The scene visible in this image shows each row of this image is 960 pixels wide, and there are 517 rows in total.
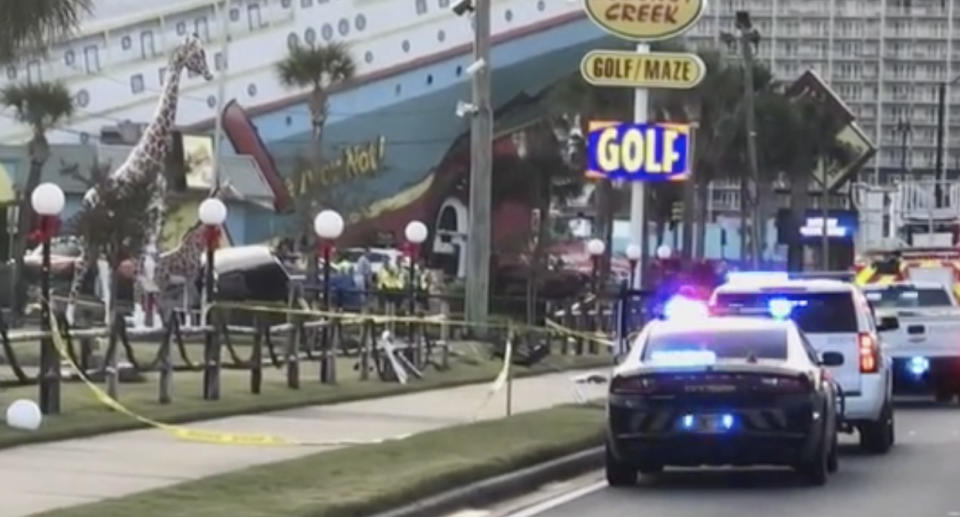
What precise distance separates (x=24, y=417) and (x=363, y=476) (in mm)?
4355

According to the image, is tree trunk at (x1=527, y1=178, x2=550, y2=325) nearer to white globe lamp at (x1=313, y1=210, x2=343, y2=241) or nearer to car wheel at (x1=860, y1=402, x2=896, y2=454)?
white globe lamp at (x1=313, y1=210, x2=343, y2=241)

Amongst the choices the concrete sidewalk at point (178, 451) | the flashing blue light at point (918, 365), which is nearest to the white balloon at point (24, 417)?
the concrete sidewalk at point (178, 451)

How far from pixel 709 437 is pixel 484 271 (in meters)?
23.0

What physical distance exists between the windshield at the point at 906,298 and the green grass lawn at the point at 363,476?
36.2 feet

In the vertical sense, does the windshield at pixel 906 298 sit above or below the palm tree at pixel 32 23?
below

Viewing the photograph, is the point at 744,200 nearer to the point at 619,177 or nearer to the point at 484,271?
the point at 484,271

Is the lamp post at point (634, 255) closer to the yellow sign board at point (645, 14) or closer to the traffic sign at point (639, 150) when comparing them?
the yellow sign board at point (645, 14)

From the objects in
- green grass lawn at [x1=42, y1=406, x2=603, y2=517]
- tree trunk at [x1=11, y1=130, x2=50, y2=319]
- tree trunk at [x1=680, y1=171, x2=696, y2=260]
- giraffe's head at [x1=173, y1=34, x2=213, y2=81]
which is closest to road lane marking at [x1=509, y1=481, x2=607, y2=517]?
green grass lawn at [x1=42, y1=406, x2=603, y2=517]

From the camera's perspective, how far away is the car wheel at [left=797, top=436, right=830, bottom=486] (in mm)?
19156

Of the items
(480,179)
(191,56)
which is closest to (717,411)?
(480,179)

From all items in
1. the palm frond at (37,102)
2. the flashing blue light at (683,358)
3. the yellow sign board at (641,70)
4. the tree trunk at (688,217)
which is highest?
the palm frond at (37,102)

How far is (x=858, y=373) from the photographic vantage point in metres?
23.2

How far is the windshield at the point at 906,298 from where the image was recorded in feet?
111

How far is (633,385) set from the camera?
1903 centimetres
